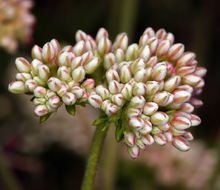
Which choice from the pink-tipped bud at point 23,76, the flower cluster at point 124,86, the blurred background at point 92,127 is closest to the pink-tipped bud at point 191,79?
the flower cluster at point 124,86

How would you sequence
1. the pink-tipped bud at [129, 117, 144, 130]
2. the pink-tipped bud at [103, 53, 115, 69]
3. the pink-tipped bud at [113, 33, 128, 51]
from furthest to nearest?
the pink-tipped bud at [113, 33, 128, 51], the pink-tipped bud at [103, 53, 115, 69], the pink-tipped bud at [129, 117, 144, 130]

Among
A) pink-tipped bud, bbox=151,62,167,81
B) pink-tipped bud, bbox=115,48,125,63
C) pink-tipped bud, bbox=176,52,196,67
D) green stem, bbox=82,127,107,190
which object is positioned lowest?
green stem, bbox=82,127,107,190

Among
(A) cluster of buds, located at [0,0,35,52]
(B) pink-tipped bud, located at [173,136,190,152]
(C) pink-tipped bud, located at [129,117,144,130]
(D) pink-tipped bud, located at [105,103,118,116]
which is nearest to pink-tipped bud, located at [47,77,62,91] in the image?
(D) pink-tipped bud, located at [105,103,118,116]

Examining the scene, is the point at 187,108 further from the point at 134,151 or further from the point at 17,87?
the point at 17,87

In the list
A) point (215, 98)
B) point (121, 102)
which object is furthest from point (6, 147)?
point (215, 98)

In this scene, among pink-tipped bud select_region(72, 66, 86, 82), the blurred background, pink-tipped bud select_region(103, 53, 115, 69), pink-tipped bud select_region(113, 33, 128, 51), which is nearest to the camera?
pink-tipped bud select_region(72, 66, 86, 82)

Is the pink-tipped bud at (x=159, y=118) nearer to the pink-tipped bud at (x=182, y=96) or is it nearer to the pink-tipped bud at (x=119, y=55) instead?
the pink-tipped bud at (x=182, y=96)

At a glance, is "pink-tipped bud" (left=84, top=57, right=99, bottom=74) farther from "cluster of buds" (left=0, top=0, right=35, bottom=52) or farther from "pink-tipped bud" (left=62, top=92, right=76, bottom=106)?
"cluster of buds" (left=0, top=0, right=35, bottom=52)
